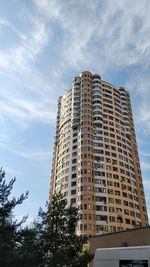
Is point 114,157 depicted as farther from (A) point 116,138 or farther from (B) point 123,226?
(B) point 123,226

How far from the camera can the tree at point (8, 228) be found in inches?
684

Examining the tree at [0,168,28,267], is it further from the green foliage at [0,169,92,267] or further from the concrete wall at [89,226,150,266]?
the concrete wall at [89,226,150,266]

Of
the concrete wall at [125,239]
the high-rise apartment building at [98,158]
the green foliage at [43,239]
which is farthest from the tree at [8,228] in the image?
the high-rise apartment building at [98,158]

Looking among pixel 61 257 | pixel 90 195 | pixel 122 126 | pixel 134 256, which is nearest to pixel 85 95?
pixel 122 126

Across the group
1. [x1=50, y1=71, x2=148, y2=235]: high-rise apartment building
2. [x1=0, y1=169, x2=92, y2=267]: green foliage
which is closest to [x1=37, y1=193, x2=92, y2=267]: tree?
[x1=0, y1=169, x2=92, y2=267]: green foliage

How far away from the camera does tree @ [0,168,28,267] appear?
57.0ft

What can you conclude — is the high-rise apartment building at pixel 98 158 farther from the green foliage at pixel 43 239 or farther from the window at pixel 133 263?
the window at pixel 133 263

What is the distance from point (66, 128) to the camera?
90.3 meters

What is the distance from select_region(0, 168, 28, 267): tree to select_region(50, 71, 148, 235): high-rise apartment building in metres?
47.7

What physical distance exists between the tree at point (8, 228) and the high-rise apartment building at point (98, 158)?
4767 cm

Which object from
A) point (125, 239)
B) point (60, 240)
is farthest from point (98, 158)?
point (125, 239)

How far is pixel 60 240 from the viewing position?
23.3 metres

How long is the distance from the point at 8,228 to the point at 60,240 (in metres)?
5.64

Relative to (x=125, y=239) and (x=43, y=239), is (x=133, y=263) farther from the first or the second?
(x=43, y=239)
